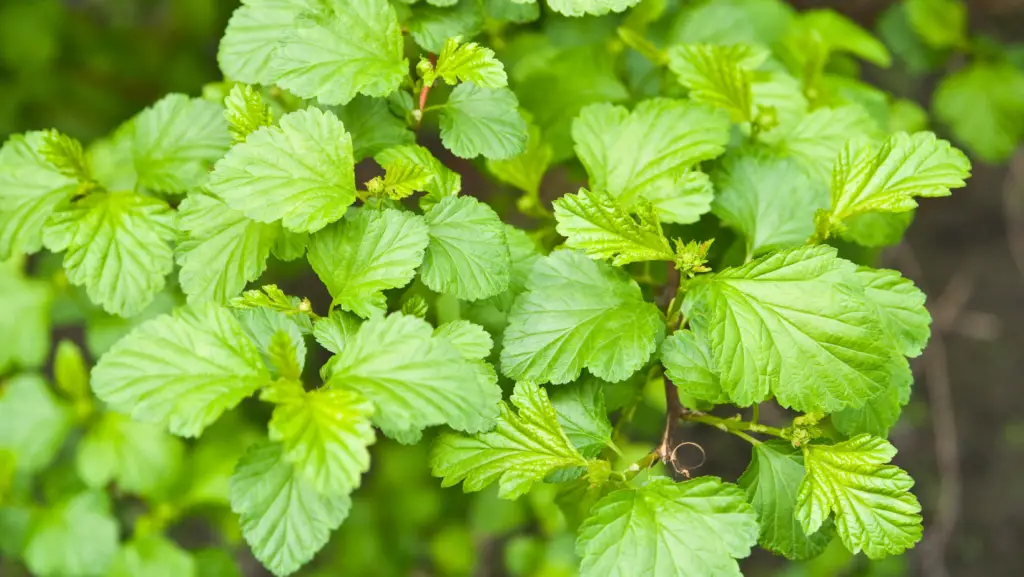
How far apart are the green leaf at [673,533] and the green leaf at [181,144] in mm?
719

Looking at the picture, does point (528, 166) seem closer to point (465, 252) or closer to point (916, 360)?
point (465, 252)

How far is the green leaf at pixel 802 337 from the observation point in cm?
91

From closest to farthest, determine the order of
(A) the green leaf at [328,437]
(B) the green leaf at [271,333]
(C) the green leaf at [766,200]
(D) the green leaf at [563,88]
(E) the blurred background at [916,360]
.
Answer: (A) the green leaf at [328,437]
(B) the green leaf at [271,333]
(C) the green leaf at [766,200]
(D) the green leaf at [563,88]
(E) the blurred background at [916,360]

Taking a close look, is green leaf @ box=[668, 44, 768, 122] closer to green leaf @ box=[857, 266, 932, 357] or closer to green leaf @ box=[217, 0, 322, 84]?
green leaf @ box=[857, 266, 932, 357]

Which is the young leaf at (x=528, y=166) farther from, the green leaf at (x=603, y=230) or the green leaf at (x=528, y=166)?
the green leaf at (x=603, y=230)

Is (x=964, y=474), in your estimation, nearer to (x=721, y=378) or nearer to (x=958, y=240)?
(x=958, y=240)

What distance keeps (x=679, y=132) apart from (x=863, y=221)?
0.30 metres

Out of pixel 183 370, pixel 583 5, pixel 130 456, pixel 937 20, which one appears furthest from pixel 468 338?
pixel 937 20

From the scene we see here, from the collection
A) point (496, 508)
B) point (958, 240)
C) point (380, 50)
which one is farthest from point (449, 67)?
point (958, 240)

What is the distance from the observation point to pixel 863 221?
1153 mm

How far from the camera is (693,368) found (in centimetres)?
97

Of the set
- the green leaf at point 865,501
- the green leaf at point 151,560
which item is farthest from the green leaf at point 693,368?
the green leaf at point 151,560

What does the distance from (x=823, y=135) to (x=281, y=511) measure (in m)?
0.93

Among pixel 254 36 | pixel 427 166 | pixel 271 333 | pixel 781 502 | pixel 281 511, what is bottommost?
pixel 781 502
